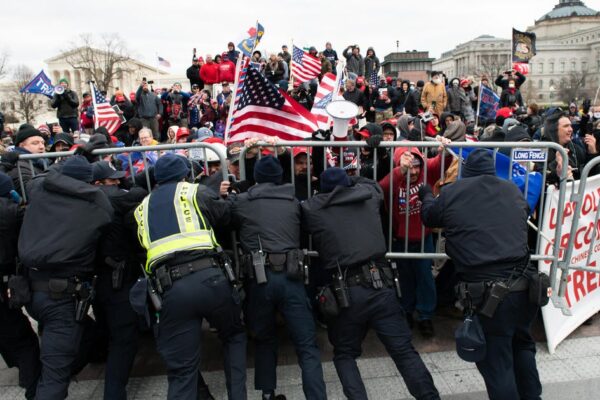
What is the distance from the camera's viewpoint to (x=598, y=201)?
14.9 ft

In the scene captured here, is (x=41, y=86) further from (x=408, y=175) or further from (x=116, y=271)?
(x=408, y=175)

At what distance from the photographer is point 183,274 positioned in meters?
3.45

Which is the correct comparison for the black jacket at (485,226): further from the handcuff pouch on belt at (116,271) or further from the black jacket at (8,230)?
the black jacket at (8,230)

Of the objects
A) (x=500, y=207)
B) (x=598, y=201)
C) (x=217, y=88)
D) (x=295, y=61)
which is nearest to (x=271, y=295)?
(x=500, y=207)

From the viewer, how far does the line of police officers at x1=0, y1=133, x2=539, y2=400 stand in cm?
351

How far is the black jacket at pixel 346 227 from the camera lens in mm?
3738

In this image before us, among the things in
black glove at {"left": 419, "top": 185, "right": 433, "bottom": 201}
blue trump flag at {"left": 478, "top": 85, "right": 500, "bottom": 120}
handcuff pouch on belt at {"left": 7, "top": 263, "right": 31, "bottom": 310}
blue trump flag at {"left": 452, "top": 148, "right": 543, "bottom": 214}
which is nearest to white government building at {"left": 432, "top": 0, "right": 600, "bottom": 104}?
blue trump flag at {"left": 478, "top": 85, "right": 500, "bottom": 120}

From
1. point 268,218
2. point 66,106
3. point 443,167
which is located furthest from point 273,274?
point 66,106

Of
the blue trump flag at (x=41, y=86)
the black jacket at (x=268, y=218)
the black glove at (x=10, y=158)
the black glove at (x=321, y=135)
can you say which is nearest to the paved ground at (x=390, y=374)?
the black jacket at (x=268, y=218)

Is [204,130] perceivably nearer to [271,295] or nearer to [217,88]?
[271,295]

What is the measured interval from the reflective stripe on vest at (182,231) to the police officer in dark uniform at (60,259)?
14.4 inches

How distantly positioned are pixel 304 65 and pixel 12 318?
865 cm

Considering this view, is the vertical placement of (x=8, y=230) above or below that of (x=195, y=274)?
above

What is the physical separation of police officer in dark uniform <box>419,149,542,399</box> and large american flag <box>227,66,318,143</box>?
1.91m
